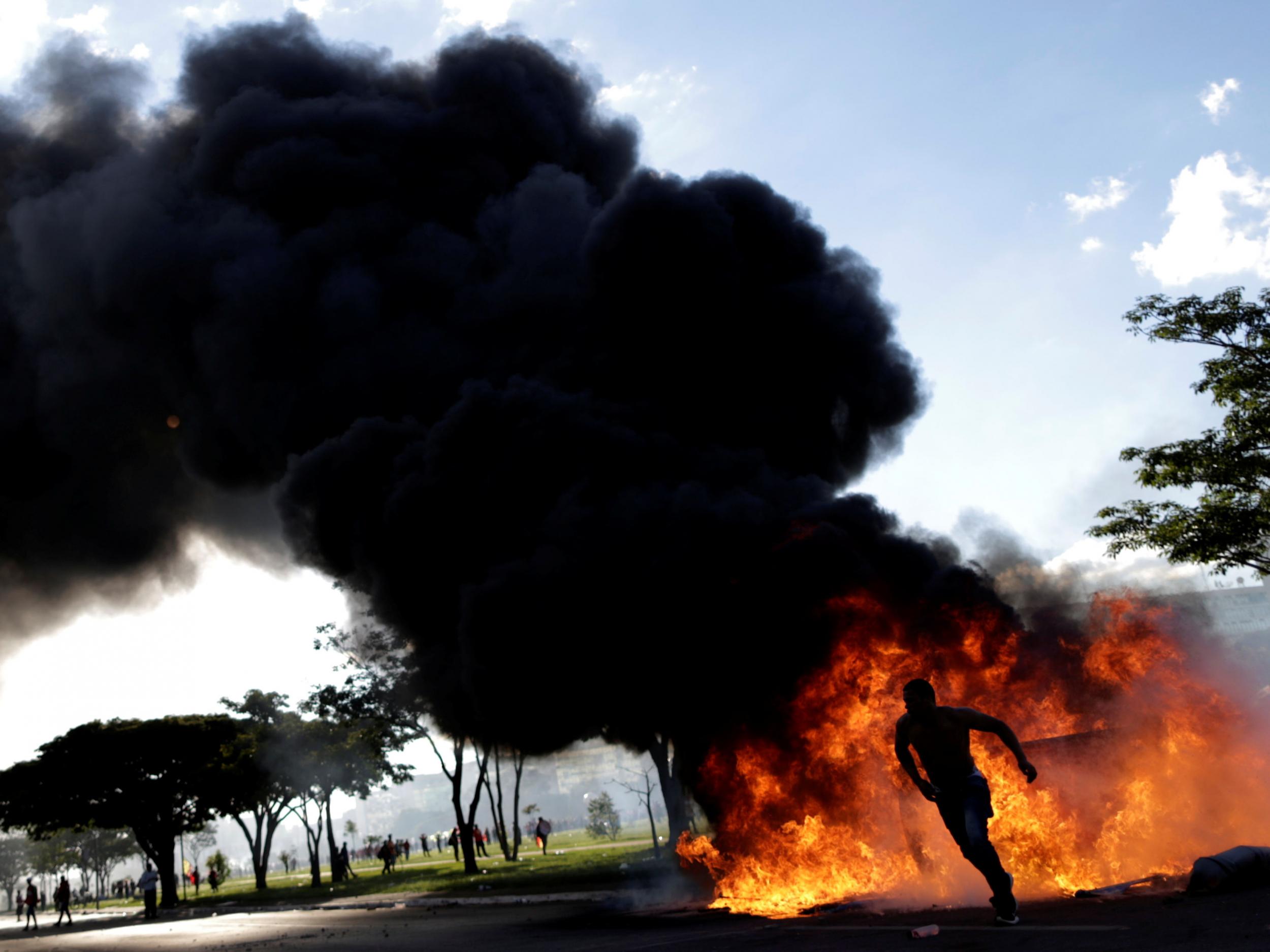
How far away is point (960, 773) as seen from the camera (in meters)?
7.16

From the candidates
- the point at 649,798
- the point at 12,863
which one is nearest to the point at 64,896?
the point at 649,798

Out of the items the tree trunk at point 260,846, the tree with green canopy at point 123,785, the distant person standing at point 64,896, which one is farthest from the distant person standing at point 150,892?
the tree trunk at point 260,846

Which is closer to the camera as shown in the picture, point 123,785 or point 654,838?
point 654,838

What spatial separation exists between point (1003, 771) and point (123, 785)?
39959mm

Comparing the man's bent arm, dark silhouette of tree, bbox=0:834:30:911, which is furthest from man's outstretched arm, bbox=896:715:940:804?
dark silhouette of tree, bbox=0:834:30:911

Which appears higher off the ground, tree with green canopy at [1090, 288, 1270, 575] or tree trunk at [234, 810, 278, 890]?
tree with green canopy at [1090, 288, 1270, 575]

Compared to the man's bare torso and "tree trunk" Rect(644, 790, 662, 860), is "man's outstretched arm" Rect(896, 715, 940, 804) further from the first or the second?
"tree trunk" Rect(644, 790, 662, 860)

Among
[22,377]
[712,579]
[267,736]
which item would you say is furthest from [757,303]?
[267,736]

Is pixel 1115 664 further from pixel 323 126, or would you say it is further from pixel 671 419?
pixel 323 126

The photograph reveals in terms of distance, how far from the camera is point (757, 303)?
22359 millimetres

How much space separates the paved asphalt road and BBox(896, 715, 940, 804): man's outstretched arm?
97 cm

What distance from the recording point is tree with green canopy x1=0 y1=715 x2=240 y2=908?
129 ft

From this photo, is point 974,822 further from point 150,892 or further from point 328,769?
point 328,769

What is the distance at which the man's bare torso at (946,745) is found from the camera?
7176mm
